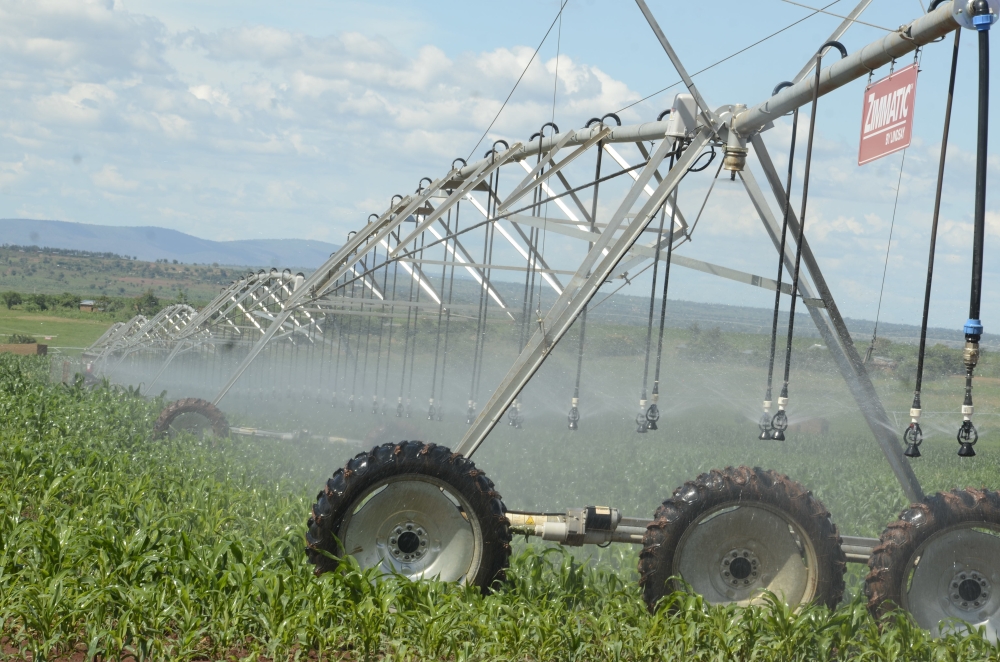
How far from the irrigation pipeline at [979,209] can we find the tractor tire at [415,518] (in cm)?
259

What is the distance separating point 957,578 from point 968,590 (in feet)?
0.29

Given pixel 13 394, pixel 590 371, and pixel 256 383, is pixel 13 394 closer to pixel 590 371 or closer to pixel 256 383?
pixel 256 383

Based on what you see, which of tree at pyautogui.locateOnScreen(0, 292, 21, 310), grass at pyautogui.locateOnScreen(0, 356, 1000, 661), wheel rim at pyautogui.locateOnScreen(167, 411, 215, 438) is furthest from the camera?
tree at pyautogui.locateOnScreen(0, 292, 21, 310)

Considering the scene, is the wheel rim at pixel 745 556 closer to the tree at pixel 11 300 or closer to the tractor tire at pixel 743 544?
the tractor tire at pixel 743 544

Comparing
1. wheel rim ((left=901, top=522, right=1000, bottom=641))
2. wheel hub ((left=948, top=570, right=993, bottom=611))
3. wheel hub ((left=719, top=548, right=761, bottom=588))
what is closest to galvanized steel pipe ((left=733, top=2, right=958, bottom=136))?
wheel rim ((left=901, top=522, right=1000, bottom=641))

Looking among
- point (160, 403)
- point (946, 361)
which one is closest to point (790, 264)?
point (160, 403)

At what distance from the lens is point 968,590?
5.88m

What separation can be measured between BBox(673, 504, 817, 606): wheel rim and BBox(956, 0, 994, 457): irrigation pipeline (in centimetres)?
119

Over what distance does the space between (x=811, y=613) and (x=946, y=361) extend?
119ft

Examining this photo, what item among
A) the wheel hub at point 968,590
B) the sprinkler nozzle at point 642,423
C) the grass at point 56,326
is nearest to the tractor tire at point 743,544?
the wheel hub at point 968,590

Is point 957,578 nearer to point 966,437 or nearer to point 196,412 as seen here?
point 966,437

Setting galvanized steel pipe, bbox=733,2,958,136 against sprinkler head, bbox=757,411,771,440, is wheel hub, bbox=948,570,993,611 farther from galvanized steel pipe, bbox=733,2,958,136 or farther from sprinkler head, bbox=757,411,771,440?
galvanized steel pipe, bbox=733,2,958,136

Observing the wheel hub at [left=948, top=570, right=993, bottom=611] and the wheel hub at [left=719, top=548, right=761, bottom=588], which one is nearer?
the wheel hub at [left=948, top=570, right=993, bottom=611]

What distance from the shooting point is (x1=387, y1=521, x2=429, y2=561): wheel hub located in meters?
6.20
